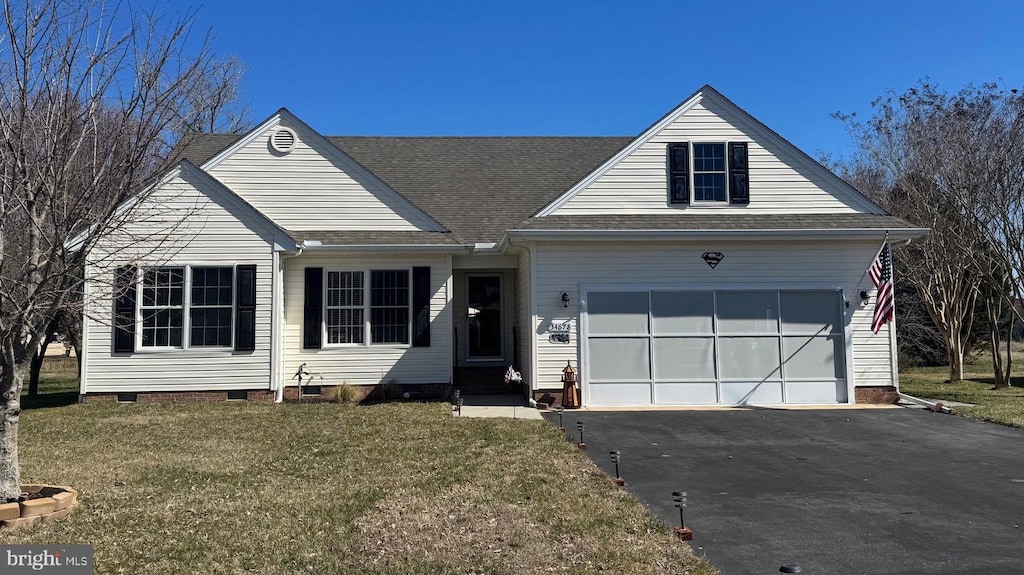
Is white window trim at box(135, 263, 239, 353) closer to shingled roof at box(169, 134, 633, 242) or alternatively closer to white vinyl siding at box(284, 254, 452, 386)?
white vinyl siding at box(284, 254, 452, 386)

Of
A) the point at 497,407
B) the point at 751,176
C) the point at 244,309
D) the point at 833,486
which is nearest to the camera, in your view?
the point at 833,486

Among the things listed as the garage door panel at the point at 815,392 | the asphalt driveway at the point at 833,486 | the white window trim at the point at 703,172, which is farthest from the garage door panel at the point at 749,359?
the white window trim at the point at 703,172

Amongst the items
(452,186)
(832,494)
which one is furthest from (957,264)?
(832,494)

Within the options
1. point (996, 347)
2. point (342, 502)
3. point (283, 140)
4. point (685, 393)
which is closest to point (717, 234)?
point (685, 393)

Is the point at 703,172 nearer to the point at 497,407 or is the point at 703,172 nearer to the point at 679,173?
the point at 679,173

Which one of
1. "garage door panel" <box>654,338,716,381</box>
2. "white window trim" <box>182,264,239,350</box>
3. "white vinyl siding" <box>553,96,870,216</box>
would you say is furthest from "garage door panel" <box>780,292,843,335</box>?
"white window trim" <box>182,264,239,350</box>

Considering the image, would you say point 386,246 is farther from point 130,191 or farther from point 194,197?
point 130,191

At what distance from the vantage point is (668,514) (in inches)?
234

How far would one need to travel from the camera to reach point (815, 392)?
13.3 meters

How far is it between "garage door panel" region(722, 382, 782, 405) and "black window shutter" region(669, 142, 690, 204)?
3894 mm

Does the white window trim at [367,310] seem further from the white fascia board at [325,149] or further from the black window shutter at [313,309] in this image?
the white fascia board at [325,149]

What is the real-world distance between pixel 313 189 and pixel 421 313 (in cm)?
381

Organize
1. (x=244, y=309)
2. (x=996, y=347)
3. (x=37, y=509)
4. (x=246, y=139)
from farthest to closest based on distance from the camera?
(x=996, y=347) < (x=246, y=139) < (x=244, y=309) < (x=37, y=509)

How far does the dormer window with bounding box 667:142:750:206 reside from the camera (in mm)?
13617
